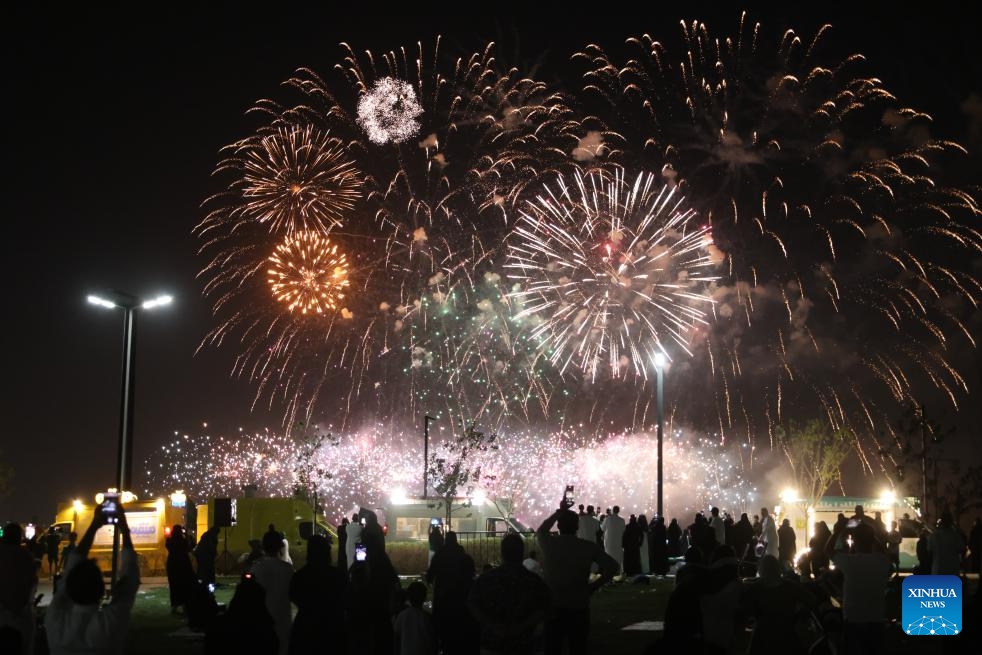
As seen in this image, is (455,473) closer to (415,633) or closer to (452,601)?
(452,601)

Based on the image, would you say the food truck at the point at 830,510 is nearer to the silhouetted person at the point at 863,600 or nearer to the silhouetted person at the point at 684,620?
the silhouetted person at the point at 863,600

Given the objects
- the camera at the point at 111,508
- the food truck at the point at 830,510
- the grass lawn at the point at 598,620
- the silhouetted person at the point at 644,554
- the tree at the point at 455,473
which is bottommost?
the grass lawn at the point at 598,620

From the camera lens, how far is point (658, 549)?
96.5 feet

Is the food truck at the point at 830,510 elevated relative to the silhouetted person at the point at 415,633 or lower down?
elevated

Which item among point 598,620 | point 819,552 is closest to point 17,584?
point 598,620

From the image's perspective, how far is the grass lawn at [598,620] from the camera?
16.0 m

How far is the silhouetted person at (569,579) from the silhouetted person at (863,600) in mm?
2116

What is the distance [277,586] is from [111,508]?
2105 millimetres

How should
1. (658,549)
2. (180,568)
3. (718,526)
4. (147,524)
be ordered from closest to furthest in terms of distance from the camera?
(180,568)
(718,526)
(658,549)
(147,524)

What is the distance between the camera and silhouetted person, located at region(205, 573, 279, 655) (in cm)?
736

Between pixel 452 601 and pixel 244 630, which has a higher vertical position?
pixel 244 630

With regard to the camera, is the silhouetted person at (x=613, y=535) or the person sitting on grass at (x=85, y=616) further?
the silhouetted person at (x=613, y=535)

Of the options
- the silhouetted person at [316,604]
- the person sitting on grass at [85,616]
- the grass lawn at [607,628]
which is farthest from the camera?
the grass lawn at [607,628]

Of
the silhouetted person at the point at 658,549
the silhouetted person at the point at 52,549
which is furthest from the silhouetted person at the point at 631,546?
the silhouetted person at the point at 52,549
